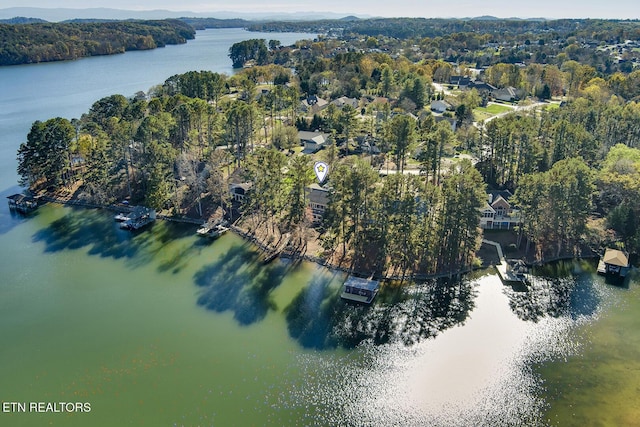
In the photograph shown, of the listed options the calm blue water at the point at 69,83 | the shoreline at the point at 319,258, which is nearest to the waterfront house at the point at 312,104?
the calm blue water at the point at 69,83

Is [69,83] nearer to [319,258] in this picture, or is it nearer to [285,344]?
[319,258]

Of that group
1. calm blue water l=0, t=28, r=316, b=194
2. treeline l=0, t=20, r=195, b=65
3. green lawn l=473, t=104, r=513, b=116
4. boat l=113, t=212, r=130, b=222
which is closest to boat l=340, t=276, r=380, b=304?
boat l=113, t=212, r=130, b=222

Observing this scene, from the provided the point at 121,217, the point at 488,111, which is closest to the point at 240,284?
the point at 121,217

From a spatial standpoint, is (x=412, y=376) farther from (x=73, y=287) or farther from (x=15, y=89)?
(x=15, y=89)

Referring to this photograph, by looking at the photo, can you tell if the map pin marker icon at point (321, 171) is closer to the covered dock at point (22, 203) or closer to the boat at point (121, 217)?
the boat at point (121, 217)

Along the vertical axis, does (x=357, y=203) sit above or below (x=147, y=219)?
above

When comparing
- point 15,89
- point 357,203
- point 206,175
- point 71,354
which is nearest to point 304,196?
point 357,203

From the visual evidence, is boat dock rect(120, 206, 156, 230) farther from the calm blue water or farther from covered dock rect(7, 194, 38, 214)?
the calm blue water
